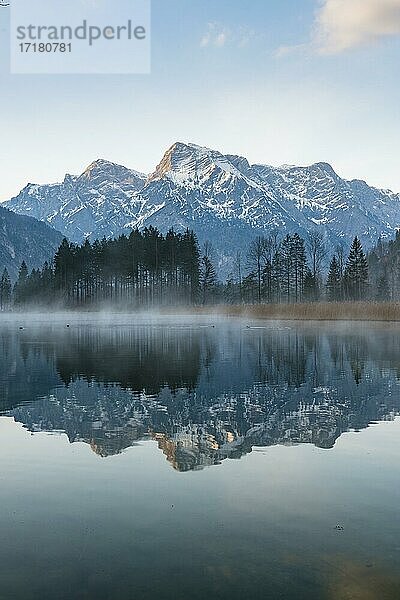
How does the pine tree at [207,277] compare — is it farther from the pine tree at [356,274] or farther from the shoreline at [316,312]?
the shoreline at [316,312]

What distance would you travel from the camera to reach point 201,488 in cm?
1134

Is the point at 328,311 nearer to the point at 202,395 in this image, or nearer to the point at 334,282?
the point at 202,395

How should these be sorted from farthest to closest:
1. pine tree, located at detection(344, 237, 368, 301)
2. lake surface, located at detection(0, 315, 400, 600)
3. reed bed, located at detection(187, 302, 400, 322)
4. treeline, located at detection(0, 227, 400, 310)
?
pine tree, located at detection(344, 237, 368, 301), treeline, located at detection(0, 227, 400, 310), reed bed, located at detection(187, 302, 400, 322), lake surface, located at detection(0, 315, 400, 600)

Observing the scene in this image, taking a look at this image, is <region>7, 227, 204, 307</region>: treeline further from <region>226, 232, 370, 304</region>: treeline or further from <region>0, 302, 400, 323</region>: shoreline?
<region>0, 302, 400, 323</region>: shoreline

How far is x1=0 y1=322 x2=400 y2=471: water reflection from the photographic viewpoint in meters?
15.8

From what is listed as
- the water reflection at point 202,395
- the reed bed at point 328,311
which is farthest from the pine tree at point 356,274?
the water reflection at point 202,395

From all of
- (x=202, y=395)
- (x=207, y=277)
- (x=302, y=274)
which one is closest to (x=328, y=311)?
(x=202, y=395)

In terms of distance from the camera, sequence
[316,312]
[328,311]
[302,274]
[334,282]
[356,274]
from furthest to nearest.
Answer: [334,282]
[302,274]
[356,274]
[316,312]
[328,311]

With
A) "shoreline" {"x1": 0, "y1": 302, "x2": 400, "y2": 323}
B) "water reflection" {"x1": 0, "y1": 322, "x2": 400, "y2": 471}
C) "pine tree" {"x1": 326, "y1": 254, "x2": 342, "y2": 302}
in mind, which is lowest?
"water reflection" {"x1": 0, "y1": 322, "x2": 400, "y2": 471}

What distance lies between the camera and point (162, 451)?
47.1 feet

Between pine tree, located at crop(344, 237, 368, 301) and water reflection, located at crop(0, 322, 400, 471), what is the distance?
108076mm

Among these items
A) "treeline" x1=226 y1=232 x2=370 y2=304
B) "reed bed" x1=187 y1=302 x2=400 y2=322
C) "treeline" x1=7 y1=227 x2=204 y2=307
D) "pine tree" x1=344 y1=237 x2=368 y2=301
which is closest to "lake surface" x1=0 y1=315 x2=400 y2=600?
"reed bed" x1=187 y1=302 x2=400 y2=322

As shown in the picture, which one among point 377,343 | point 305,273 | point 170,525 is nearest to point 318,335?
point 377,343

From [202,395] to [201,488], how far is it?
10586 millimetres
